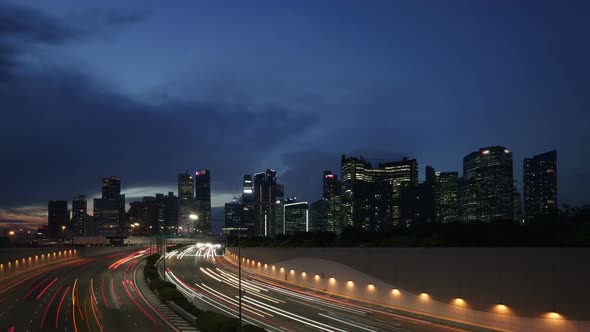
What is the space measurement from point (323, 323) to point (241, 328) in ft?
Result: 36.1

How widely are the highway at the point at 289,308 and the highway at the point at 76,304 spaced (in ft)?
25.6

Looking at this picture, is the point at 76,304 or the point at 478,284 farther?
the point at 76,304

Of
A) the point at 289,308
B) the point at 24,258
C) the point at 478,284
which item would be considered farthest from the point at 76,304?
the point at 24,258

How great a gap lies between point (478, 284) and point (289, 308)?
66.9 ft

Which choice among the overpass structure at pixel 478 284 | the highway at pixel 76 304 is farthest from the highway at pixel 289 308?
the highway at pixel 76 304

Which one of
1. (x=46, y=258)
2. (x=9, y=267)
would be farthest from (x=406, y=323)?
(x=46, y=258)

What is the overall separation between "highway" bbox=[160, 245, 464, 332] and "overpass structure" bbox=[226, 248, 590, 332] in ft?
8.12

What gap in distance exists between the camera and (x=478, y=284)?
137ft

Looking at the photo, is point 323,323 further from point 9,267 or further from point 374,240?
point 9,267

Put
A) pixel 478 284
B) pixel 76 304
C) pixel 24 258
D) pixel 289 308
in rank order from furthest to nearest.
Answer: pixel 24 258
pixel 76 304
pixel 289 308
pixel 478 284

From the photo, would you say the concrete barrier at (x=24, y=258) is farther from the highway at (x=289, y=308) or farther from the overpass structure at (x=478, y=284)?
the overpass structure at (x=478, y=284)

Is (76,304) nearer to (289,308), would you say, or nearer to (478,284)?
(289,308)

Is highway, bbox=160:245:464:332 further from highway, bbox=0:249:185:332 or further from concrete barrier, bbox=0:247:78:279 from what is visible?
concrete barrier, bbox=0:247:78:279

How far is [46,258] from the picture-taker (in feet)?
370
